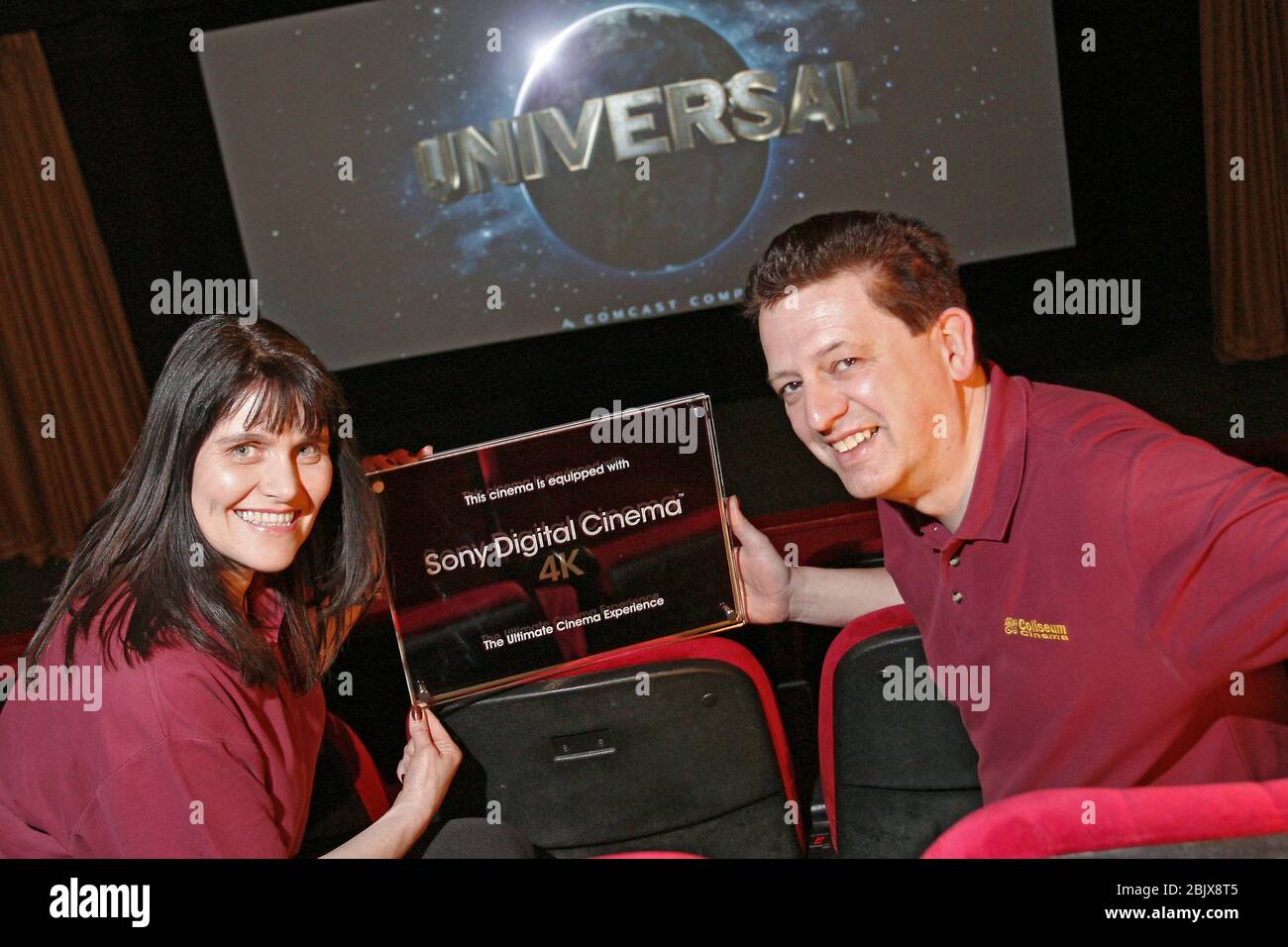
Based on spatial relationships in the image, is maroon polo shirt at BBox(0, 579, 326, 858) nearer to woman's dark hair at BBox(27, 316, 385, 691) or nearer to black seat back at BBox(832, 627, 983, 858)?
woman's dark hair at BBox(27, 316, 385, 691)

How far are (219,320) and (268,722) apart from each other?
593 millimetres

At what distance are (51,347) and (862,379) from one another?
6.01 metres

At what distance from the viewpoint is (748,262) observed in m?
5.99

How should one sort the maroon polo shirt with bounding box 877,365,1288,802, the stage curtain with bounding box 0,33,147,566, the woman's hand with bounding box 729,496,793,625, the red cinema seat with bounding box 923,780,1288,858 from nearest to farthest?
the red cinema seat with bounding box 923,780,1288,858 < the maroon polo shirt with bounding box 877,365,1288,802 < the woman's hand with bounding box 729,496,793,625 < the stage curtain with bounding box 0,33,147,566

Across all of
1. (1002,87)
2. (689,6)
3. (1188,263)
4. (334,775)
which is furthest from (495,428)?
(334,775)

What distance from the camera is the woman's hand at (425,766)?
4.71 feet

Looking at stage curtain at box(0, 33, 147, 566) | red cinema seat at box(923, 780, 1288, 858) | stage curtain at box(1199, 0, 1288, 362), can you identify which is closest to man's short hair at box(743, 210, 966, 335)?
red cinema seat at box(923, 780, 1288, 858)

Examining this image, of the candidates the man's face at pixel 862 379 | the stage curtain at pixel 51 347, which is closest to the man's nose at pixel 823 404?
the man's face at pixel 862 379

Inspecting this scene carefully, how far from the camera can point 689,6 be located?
18.2 ft

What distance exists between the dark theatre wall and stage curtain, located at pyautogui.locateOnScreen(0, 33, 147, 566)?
0.13 m

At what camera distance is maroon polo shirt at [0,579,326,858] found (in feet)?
4.06

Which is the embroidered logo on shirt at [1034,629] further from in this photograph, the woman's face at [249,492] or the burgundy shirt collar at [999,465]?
the woman's face at [249,492]

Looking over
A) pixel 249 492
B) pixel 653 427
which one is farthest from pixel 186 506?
pixel 653 427
